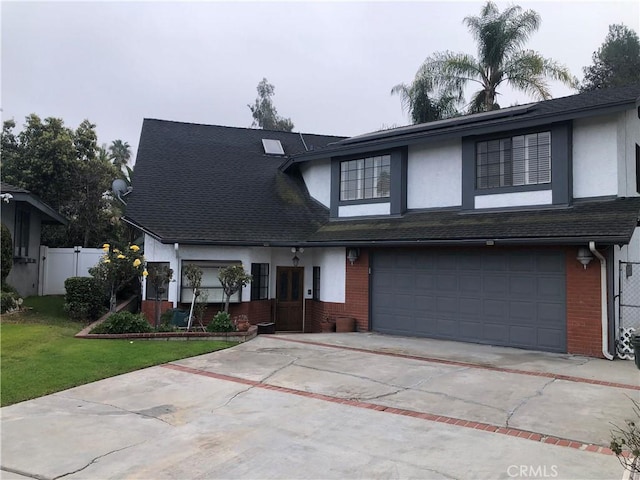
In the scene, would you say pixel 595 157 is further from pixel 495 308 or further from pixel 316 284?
pixel 316 284

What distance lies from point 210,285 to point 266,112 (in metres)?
35.3

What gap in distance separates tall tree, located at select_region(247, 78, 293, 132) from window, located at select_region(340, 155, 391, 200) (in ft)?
104

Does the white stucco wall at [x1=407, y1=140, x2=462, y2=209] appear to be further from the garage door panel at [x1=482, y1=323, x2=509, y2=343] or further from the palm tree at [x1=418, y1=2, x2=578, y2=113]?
the palm tree at [x1=418, y1=2, x2=578, y2=113]

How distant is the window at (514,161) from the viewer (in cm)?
1239

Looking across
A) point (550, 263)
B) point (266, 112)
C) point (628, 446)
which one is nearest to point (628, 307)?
point (550, 263)

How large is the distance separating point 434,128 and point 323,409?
33.9 ft

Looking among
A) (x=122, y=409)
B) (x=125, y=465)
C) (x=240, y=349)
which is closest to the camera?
(x=125, y=465)

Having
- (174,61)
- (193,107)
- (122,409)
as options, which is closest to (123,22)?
(174,61)

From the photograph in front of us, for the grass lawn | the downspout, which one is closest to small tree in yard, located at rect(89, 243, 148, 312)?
the grass lawn

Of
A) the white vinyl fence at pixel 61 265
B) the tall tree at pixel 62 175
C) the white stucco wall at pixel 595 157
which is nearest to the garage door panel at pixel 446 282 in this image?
the white stucco wall at pixel 595 157

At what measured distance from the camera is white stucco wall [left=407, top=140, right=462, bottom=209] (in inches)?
552

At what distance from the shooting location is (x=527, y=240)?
11000 millimetres

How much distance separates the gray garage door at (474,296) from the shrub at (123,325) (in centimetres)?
657

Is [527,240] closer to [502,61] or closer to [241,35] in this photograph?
[241,35]
